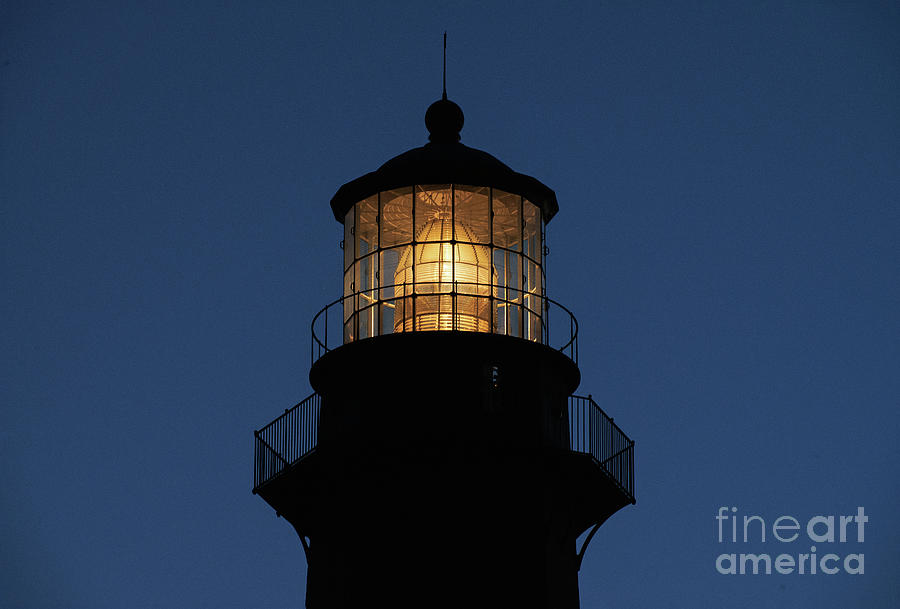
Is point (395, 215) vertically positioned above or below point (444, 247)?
above

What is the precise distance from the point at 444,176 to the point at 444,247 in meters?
1.27

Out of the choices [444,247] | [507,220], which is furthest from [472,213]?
[444,247]

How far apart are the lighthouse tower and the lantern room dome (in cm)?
4

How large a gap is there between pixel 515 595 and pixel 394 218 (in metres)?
6.63

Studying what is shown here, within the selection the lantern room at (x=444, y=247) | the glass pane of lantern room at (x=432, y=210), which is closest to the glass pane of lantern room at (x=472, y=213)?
the lantern room at (x=444, y=247)

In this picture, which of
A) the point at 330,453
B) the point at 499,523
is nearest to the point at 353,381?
the point at 330,453

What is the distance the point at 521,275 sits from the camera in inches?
1165

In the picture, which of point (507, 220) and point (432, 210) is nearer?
point (432, 210)

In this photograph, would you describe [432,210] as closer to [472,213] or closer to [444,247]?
[472,213]

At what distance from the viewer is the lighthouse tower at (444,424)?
92.2ft

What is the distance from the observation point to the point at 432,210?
29.6 meters

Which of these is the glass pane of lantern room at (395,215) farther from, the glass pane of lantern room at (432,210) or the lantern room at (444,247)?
the glass pane of lantern room at (432,210)

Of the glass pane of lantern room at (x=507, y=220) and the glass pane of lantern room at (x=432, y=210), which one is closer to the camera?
the glass pane of lantern room at (x=432, y=210)

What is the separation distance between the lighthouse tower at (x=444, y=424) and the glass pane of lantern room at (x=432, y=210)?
24mm
